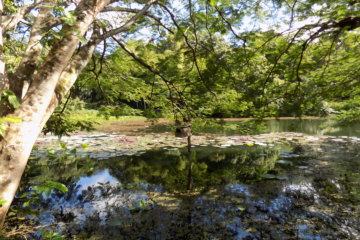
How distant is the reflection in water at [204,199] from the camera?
141 inches

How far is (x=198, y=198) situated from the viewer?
190 inches

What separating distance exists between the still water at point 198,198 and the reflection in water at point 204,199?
0.02 meters

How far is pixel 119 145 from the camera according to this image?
34.4 ft

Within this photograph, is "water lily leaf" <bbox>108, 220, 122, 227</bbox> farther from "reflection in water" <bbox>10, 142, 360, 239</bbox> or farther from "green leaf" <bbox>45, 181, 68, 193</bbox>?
"green leaf" <bbox>45, 181, 68, 193</bbox>

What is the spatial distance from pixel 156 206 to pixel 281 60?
3.47 metres

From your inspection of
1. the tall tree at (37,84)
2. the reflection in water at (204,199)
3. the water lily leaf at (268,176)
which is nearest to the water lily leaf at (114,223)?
the reflection in water at (204,199)

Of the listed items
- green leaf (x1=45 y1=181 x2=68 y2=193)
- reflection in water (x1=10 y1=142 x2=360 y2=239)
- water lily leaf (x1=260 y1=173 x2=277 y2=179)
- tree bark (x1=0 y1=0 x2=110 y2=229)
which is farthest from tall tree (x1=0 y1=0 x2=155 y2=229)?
water lily leaf (x1=260 y1=173 x2=277 y2=179)

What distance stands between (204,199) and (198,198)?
135 millimetres

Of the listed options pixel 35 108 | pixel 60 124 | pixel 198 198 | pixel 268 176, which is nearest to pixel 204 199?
pixel 198 198

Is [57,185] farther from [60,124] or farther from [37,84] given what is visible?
[60,124]

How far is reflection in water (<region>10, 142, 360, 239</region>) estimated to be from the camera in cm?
357

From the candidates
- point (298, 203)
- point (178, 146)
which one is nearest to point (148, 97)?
point (298, 203)

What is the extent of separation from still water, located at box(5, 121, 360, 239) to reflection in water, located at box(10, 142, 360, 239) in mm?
16

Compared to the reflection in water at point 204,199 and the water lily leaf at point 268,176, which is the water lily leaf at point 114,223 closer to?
the reflection in water at point 204,199
